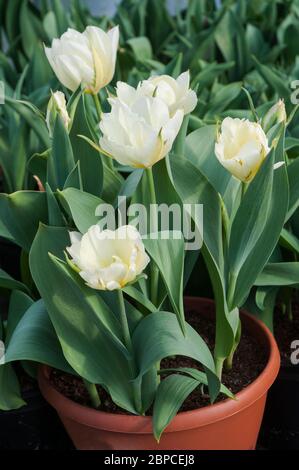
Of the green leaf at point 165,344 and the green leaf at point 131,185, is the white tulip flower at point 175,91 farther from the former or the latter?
the green leaf at point 165,344

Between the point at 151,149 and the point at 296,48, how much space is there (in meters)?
1.33

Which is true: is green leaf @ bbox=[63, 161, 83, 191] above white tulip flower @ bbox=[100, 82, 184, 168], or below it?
below

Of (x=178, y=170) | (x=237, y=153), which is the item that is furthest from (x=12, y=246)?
(x=237, y=153)

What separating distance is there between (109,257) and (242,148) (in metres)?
0.21

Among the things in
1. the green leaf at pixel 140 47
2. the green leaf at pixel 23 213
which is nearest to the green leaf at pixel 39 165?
the green leaf at pixel 23 213

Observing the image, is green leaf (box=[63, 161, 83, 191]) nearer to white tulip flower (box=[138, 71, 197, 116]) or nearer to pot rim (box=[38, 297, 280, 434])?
white tulip flower (box=[138, 71, 197, 116])

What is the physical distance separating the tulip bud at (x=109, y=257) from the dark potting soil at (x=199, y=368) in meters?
0.34

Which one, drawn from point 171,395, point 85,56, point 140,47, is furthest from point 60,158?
point 140,47

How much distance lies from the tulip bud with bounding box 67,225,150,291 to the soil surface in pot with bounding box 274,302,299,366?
550 millimetres

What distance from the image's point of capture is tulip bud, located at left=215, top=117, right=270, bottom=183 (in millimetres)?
891

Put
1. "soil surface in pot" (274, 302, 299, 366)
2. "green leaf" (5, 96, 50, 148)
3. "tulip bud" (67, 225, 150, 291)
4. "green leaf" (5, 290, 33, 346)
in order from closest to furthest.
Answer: "tulip bud" (67, 225, 150, 291), "green leaf" (5, 290, 33, 346), "soil surface in pot" (274, 302, 299, 366), "green leaf" (5, 96, 50, 148)

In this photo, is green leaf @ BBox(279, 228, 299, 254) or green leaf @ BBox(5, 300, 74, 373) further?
green leaf @ BBox(279, 228, 299, 254)

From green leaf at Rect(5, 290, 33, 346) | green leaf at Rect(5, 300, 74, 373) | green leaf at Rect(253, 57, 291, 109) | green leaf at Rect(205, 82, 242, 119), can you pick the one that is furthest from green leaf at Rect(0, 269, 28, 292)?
green leaf at Rect(253, 57, 291, 109)

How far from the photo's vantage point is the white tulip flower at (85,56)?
1.01m
